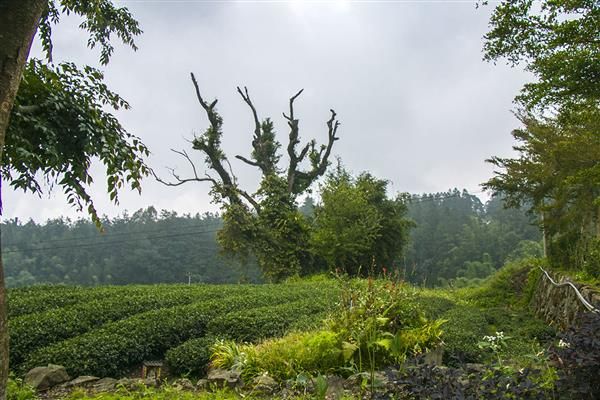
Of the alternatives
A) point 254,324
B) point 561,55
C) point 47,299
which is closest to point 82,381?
point 254,324

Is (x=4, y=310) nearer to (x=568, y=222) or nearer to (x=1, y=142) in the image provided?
(x=1, y=142)

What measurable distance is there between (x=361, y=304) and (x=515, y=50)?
4.88 m

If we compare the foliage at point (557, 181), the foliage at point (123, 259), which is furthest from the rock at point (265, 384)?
the foliage at point (123, 259)

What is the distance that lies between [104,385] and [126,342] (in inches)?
54.4

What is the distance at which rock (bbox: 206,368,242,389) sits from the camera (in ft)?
15.7

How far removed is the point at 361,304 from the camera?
5730 millimetres

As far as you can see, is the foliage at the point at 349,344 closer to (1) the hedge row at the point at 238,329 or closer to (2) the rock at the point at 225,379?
(2) the rock at the point at 225,379

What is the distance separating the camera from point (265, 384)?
15.0 ft

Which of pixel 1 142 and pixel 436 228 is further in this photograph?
pixel 436 228

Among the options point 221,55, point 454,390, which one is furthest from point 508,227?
point 454,390

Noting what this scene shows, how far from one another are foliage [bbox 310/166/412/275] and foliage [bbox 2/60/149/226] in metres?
12.9

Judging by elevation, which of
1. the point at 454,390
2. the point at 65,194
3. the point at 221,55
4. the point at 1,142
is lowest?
the point at 454,390

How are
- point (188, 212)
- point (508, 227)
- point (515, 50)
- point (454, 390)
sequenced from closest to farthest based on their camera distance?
point (454, 390), point (515, 50), point (508, 227), point (188, 212)

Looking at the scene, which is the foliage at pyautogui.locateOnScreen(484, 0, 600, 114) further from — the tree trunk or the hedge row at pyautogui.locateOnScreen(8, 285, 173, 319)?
the hedge row at pyautogui.locateOnScreen(8, 285, 173, 319)
